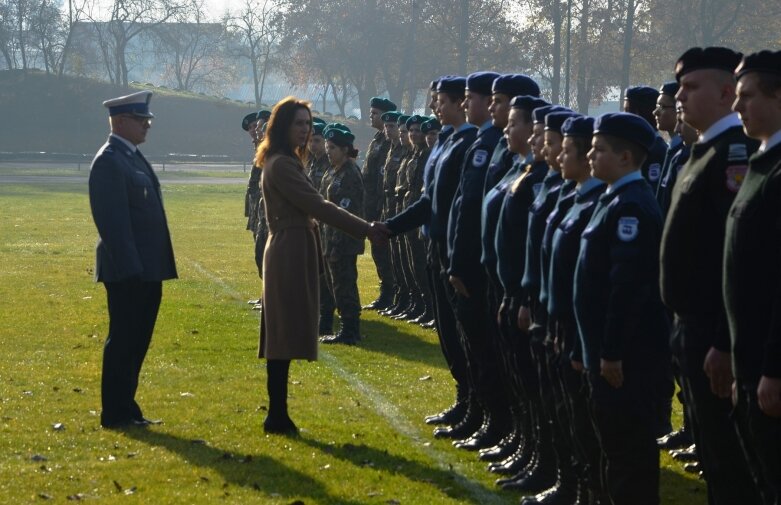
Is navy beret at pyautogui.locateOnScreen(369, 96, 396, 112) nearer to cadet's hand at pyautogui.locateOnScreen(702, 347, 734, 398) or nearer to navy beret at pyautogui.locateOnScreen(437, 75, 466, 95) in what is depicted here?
navy beret at pyautogui.locateOnScreen(437, 75, 466, 95)

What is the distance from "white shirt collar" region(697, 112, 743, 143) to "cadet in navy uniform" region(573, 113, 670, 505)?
640 mm

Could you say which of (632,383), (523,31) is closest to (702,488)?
(632,383)

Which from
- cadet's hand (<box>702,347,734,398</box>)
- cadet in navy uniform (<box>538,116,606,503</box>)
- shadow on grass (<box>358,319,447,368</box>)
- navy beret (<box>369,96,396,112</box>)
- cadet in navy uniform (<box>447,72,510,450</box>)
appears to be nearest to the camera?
cadet's hand (<box>702,347,734,398</box>)

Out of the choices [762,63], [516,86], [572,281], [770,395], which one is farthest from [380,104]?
[770,395]

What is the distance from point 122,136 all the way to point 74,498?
9.88 ft

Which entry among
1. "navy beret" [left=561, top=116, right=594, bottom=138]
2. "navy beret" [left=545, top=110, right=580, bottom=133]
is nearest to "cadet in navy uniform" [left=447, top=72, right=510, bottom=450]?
"navy beret" [left=545, top=110, right=580, bottom=133]

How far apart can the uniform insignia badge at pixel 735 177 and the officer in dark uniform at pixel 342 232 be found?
904 cm

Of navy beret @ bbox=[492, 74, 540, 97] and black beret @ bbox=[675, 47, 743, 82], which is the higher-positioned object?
black beret @ bbox=[675, 47, 743, 82]

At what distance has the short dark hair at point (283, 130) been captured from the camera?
361 inches

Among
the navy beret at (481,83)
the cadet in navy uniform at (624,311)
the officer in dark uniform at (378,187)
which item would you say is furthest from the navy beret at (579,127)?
the officer in dark uniform at (378,187)

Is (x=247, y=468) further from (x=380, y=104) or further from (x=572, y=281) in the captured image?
(x=380, y=104)

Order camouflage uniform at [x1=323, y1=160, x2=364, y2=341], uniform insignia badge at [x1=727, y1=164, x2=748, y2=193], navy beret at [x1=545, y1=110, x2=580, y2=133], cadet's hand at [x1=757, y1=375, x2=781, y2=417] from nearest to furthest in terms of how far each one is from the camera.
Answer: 1. cadet's hand at [x1=757, y1=375, x2=781, y2=417]
2. uniform insignia badge at [x1=727, y1=164, x2=748, y2=193]
3. navy beret at [x1=545, y1=110, x2=580, y2=133]
4. camouflage uniform at [x1=323, y1=160, x2=364, y2=341]

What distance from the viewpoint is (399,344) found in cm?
1405

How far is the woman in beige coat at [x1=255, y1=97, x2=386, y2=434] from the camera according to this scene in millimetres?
9195
